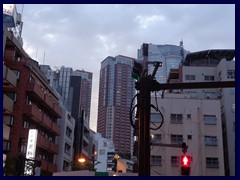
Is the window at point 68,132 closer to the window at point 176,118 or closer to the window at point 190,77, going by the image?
the window at point 176,118

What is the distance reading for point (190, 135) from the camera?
1825 inches

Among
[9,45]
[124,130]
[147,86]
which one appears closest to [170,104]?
[9,45]

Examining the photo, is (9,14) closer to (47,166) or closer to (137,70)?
(47,166)

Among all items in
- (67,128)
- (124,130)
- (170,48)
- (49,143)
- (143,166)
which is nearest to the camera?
(143,166)

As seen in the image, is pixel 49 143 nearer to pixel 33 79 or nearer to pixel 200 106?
pixel 33 79

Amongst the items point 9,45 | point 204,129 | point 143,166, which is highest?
point 9,45

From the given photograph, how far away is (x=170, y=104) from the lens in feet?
157

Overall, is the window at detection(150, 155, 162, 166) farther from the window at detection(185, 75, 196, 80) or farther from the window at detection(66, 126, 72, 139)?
the window at detection(66, 126, 72, 139)

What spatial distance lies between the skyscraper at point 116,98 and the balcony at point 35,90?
296 ft

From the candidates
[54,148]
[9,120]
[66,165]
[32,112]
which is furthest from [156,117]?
[9,120]

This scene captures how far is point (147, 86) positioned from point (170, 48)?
81.9 meters

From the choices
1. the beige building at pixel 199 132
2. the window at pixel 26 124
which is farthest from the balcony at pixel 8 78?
the beige building at pixel 199 132

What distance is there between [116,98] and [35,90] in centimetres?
10147

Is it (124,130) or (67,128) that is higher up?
(124,130)
